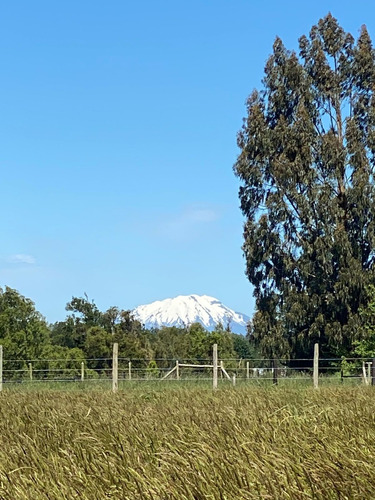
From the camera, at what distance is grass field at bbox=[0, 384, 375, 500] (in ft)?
10.3

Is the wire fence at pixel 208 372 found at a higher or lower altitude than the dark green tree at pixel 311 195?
lower

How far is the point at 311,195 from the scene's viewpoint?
30.0 meters

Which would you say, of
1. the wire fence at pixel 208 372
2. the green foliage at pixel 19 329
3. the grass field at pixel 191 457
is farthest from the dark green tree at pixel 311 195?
the grass field at pixel 191 457

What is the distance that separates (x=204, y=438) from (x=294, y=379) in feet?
44.0

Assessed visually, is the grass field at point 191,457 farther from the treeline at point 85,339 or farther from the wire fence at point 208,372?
the treeline at point 85,339

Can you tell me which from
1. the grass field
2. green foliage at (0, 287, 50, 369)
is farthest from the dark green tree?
the grass field

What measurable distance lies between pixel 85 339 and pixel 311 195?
24.9 m

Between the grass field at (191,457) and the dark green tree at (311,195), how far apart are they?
22574mm

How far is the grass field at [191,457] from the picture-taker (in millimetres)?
3145

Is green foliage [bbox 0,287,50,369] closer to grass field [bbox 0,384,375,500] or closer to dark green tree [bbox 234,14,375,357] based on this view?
dark green tree [bbox 234,14,375,357]

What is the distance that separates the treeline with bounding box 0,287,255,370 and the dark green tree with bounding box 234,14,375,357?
6164mm

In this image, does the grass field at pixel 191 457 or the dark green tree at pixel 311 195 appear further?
the dark green tree at pixel 311 195

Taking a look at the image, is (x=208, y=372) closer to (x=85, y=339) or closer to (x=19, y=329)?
(x=19, y=329)

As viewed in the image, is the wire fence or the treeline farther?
the treeline
